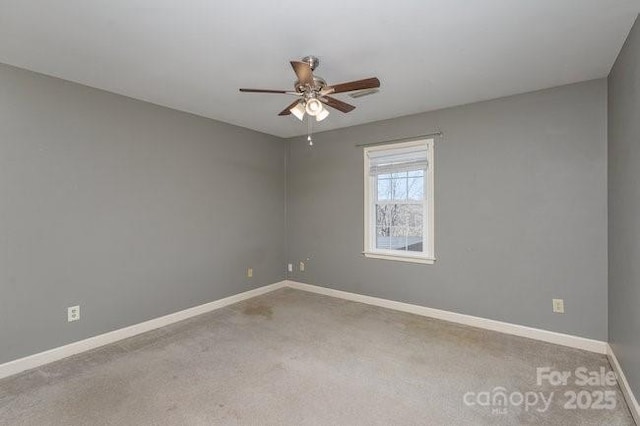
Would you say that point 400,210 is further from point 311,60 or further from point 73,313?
point 73,313

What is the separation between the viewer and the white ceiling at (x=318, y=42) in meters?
1.83

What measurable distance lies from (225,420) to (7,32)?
9.39 ft

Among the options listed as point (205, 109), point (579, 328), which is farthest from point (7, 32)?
point (579, 328)

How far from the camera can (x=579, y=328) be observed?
2.85m

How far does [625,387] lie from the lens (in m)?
2.14

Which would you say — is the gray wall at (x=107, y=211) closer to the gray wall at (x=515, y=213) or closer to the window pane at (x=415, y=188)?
the gray wall at (x=515, y=213)

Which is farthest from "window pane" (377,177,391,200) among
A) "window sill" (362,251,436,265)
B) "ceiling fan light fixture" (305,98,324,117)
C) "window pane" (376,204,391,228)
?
"ceiling fan light fixture" (305,98,324,117)

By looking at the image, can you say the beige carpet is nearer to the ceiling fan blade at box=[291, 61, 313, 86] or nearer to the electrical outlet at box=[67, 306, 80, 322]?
the electrical outlet at box=[67, 306, 80, 322]

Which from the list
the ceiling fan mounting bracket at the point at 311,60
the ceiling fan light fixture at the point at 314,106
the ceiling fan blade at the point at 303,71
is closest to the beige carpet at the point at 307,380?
the ceiling fan light fixture at the point at 314,106

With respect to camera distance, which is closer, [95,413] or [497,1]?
[497,1]

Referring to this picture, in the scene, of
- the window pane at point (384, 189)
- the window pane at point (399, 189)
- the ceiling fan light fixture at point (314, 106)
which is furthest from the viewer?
the window pane at point (384, 189)

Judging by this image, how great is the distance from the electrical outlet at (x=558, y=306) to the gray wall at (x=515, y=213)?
47 mm

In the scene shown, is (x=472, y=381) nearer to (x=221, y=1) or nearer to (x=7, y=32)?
(x=221, y=1)

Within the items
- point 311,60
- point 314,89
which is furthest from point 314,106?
point 311,60
